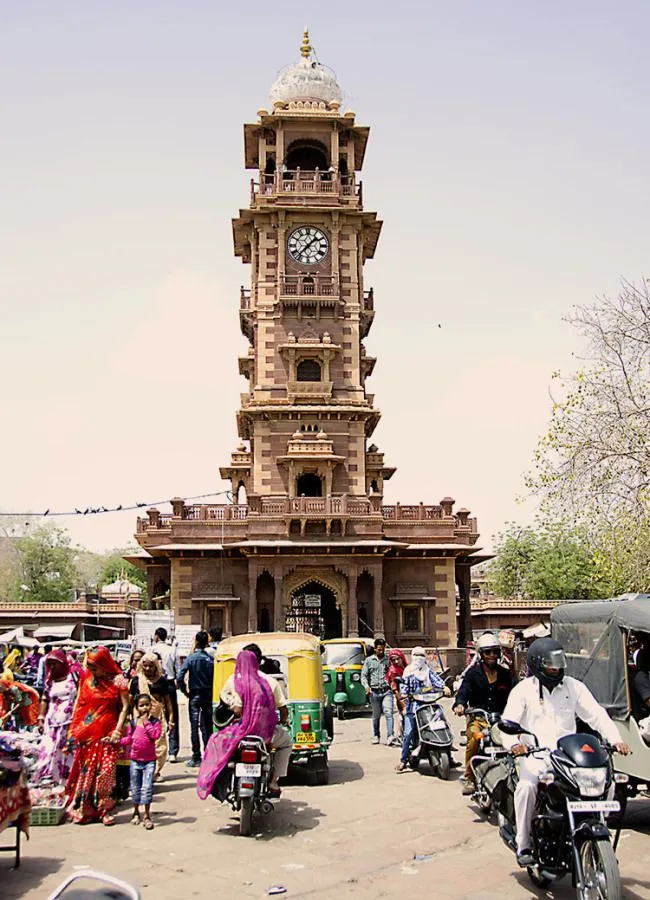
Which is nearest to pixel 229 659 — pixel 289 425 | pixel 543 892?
pixel 543 892

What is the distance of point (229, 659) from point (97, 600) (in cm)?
3395

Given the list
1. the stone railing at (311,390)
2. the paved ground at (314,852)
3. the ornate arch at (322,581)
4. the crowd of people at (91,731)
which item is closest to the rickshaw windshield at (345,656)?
the paved ground at (314,852)

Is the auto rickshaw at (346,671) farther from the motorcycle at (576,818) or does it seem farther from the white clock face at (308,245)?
the white clock face at (308,245)

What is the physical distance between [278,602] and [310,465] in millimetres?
5208

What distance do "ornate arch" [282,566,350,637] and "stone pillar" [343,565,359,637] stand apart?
271 millimetres

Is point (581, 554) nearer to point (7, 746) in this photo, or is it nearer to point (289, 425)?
point (289, 425)

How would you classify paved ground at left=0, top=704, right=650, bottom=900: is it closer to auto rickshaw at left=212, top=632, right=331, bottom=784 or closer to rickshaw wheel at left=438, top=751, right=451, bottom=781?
auto rickshaw at left=212, top=632, right=331, bottom=784

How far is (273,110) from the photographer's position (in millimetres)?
37781

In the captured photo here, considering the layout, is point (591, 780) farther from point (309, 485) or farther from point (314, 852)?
point (309, 485)

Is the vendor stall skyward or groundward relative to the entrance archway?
groundward

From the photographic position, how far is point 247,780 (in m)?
8.13

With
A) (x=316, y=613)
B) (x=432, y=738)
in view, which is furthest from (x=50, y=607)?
(x=432, y=738)

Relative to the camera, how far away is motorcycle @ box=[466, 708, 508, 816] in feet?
26.0

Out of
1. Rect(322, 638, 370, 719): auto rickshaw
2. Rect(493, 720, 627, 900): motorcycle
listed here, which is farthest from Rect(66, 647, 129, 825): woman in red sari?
Rect(322, 638, 370, 719): auto rickshaw
